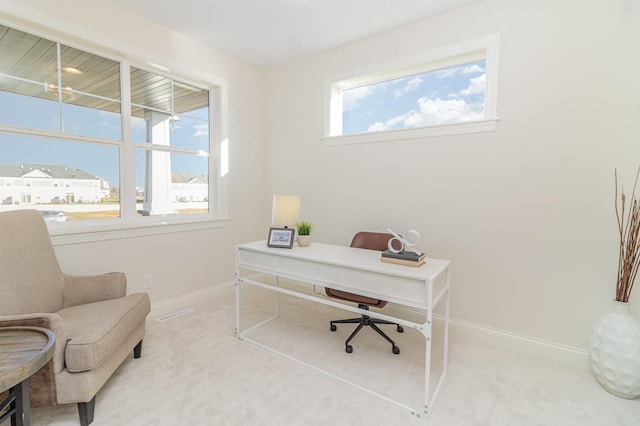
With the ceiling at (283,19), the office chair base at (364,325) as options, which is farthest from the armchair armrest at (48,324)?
the ceiling at (283,19)

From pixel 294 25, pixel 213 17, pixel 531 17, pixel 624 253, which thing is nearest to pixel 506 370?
pixel 624 253

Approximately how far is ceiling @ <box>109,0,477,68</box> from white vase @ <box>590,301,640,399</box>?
245cm

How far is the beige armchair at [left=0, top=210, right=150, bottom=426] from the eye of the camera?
Answer: 4.75 feet

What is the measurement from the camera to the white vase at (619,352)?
1677 millimetres

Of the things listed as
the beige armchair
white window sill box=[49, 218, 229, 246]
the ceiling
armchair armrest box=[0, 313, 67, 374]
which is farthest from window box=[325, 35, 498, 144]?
armchair armrest box=[0, 313, 67, 374]

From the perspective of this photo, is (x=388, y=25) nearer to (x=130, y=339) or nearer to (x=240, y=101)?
(x=240, y=101)

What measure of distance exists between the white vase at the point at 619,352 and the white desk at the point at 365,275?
0.87 meters

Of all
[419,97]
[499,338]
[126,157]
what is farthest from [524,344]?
[126,157]

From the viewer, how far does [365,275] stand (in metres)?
1.79

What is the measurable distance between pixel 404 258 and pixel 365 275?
27cm

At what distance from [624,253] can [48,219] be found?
400cm

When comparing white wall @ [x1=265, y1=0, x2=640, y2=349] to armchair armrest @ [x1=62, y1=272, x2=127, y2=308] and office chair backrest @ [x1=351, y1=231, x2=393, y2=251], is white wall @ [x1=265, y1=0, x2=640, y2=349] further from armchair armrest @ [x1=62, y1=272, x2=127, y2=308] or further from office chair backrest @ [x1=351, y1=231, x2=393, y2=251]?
armchair armrest @ [x1=62, y1=272, x2=127, y2=308]

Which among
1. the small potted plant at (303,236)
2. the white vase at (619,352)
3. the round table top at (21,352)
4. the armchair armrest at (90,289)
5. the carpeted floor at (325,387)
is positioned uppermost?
the small potted plant at (303,236)

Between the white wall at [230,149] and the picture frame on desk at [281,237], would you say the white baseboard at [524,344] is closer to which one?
the picture frame on desk at [281,237]
